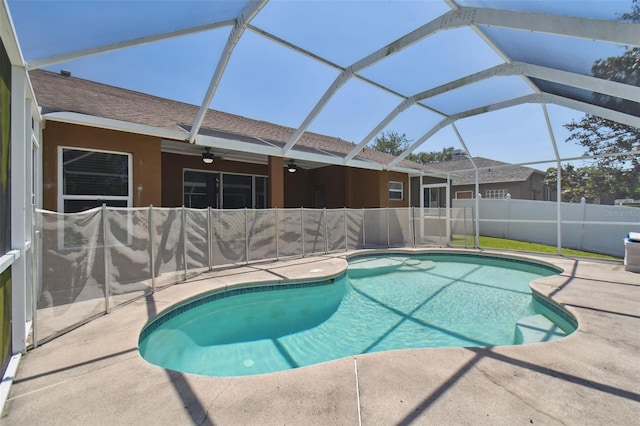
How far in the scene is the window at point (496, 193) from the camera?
21.6m

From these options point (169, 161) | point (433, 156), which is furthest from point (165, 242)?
point (433, 156)

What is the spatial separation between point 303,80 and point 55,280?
6.93 metres

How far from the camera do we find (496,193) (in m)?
22.2

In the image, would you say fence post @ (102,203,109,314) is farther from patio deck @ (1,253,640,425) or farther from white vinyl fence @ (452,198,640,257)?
white vinyl fence @ (452,198,640,257)

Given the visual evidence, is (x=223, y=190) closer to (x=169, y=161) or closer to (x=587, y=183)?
(x=169, y=161)

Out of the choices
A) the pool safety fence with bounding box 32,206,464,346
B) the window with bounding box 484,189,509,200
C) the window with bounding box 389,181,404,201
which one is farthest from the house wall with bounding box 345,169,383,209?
the window with bounding box 484,189,509,200

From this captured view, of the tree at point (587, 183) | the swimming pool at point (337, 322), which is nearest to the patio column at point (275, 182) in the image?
the swimming pool at point (337, 322)

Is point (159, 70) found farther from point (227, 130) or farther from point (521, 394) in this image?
point (521, 394)

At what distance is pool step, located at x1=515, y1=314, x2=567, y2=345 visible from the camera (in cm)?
430

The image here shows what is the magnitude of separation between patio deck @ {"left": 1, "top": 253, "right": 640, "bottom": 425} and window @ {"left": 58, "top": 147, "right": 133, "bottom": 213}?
384 centimetres

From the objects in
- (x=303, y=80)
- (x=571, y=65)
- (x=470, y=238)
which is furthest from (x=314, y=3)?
(x=470, y=238)

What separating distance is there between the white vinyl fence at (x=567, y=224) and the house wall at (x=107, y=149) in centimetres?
1086

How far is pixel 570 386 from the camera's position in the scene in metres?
2.65

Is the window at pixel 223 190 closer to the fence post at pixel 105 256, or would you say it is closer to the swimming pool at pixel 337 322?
the swimming pool at pixel 337 322
